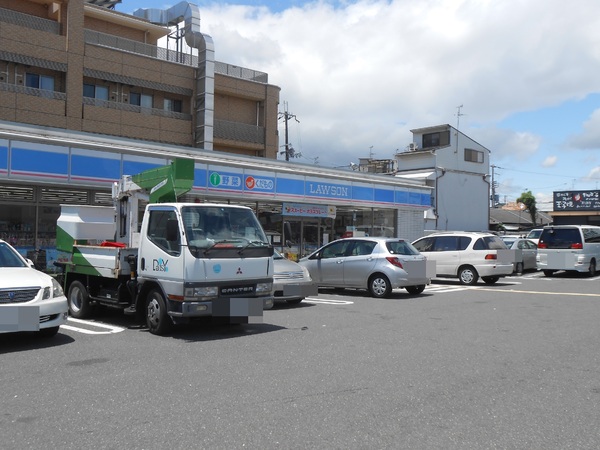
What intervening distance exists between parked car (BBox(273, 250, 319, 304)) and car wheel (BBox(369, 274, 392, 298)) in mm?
2453

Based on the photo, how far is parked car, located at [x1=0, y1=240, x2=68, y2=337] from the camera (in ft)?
25.8

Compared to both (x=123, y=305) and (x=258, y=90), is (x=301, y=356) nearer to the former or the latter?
(x=123, y=305)

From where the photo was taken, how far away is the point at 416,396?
5.77 meters

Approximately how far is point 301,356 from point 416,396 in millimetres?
2199

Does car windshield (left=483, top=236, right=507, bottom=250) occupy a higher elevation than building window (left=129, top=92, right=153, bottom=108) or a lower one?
lower

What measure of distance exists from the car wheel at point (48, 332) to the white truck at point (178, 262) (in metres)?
1.30

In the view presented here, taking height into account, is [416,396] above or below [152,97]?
below

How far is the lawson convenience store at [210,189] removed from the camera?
1546cm

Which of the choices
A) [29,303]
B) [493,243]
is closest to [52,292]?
[29,303]

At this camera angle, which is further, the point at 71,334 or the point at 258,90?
the point at 258,90

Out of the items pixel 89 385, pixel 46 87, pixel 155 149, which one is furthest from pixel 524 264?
pixel 46 87

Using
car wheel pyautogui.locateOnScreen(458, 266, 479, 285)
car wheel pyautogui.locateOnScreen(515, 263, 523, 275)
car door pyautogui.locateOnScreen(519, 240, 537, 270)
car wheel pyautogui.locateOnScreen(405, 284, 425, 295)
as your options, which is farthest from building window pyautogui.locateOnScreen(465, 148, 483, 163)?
car wheel pyautogui.locateOnScreen(405, 284, 425, 295)

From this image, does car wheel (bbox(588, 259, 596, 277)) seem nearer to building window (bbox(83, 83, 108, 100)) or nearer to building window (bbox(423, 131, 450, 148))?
building window (bbox(423, 131, 450, 148))

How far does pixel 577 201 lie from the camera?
57969 mm
